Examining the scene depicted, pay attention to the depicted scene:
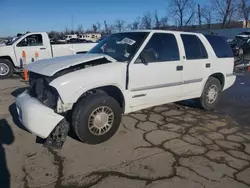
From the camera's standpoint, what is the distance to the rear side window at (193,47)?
204 inches

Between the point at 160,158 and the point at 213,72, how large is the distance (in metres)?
3.01

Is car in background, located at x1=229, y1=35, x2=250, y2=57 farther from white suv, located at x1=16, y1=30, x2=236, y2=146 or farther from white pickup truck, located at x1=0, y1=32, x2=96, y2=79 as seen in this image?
white suv, located at x1=16, y1=30, x2=236, y2=146

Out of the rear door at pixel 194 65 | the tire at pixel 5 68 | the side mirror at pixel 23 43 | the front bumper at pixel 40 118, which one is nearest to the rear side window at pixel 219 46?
the rear door at pixel 194 65

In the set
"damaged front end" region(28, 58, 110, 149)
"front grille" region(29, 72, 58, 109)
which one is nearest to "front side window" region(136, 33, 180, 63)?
"damaged front end" region(28, 58, 110, 149)

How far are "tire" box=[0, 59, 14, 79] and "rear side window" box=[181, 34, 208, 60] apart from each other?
851 cm

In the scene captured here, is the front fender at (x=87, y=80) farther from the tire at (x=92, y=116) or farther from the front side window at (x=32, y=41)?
the front side window at (x=32, y=41)

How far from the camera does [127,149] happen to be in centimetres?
387

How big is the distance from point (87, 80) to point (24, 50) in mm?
8639

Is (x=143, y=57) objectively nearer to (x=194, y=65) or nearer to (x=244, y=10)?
(x=194, y=65)

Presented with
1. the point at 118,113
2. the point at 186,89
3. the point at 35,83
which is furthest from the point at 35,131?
the point at 186,89

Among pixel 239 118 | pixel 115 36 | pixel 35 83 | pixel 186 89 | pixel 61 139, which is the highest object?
pixel 115 36

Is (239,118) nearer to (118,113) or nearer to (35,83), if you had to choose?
(118,113)

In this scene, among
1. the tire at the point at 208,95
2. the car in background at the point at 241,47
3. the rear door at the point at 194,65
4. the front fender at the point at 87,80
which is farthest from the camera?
the car in background at the point at 241,47

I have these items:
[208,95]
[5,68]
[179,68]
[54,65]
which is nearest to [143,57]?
[179,68]
